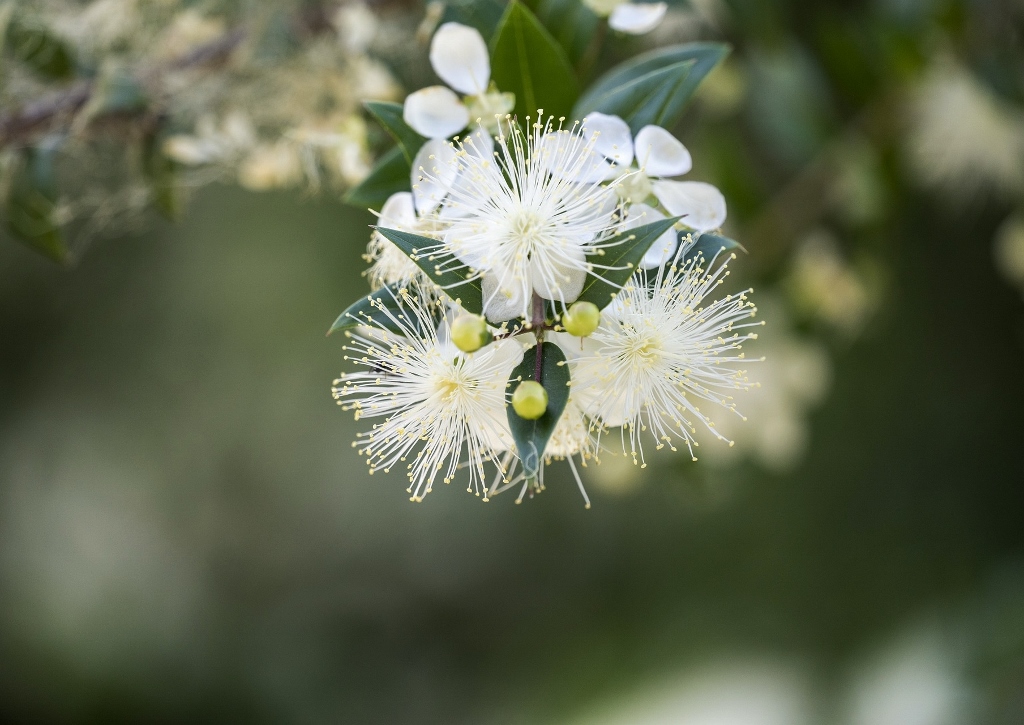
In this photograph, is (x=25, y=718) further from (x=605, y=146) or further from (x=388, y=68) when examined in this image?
(x=605, y=146)

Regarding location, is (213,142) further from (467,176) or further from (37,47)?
(467,176)

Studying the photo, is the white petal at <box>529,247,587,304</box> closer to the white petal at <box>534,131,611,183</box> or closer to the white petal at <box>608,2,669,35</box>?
the white petal at <box>534,131,611,183</box>

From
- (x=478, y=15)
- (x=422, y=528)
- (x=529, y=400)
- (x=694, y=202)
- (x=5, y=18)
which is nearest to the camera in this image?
(x=529, y=400)

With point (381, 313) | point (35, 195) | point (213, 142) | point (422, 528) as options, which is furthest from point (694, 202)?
point (422, 528)

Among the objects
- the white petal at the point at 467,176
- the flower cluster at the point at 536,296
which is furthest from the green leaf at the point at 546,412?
the white petal at the point at 467,176

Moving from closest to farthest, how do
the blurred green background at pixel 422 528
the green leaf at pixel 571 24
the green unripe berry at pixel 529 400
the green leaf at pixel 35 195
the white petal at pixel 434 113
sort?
the green unripe berry at pixel 529 400
the white petal at pixel 434 113
the green leaf at pixel 571 24
the green leaf at pixel 35 195
the blurred green background at pixel 422 528

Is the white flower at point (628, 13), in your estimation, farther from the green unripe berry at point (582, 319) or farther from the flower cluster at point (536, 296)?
the green unripe berry at point (582, 319)

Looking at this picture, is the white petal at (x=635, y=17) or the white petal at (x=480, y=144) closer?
the white petal at (x=480, y=144)

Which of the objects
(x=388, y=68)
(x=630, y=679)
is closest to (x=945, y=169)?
(x=388, y=68)
